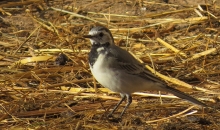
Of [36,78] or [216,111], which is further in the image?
[36,78]

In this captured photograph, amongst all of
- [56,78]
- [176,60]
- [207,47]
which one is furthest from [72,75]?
[207,47]

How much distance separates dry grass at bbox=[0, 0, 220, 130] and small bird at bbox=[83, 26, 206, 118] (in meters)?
0.36

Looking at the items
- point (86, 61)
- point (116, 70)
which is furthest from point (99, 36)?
point (86, 61)

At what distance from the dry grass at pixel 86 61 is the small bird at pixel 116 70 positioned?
0.36 meters

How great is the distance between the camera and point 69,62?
28.4ft

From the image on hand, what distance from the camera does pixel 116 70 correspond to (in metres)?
6.53

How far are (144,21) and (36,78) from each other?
2.89 metres

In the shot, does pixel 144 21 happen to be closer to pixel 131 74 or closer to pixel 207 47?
pixel 207 47

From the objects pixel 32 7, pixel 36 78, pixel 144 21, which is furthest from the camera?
pixel 32 7

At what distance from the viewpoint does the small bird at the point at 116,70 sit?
253 inches

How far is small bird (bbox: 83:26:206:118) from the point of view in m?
6.41

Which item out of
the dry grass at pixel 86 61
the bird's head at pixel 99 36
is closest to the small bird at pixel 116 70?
the bird's head at pixel 99 36

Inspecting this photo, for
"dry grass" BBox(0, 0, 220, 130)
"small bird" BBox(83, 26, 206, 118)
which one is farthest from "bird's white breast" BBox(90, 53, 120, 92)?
"dry grass" BBox(0, 0, 220, 130)

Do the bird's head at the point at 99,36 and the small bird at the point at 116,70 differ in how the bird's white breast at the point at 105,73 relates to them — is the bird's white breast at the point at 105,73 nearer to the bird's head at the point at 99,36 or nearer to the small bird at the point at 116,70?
the small bird at the point at 116,70
